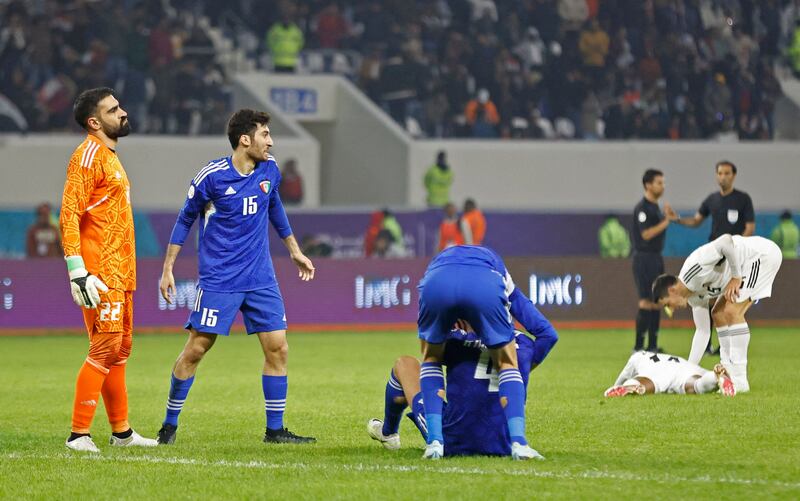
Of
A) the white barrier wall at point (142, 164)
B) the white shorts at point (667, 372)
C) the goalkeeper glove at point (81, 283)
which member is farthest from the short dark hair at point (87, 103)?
the white barrier wall at point (142, 164)

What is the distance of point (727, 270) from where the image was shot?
1226 centimetres

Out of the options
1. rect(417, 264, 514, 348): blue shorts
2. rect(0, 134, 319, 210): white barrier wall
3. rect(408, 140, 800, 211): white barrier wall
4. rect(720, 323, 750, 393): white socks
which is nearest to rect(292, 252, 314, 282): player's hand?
rect(417, 264, 514, 348): blue shorts

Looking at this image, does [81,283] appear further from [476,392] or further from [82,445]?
[476,392]

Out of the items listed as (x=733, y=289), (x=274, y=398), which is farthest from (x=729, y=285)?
(x=274, y=398)

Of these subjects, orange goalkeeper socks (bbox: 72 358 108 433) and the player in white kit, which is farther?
the player in white kit

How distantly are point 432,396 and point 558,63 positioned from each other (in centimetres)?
2450

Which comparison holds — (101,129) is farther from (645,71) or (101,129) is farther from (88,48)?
(645,71)

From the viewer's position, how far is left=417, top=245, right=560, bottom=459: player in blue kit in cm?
741

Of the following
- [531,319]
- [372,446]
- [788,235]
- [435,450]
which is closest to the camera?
[531,319]

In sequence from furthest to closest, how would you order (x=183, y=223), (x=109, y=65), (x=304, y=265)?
(x=109, y=65) < (x=304, y=265) < (x=183, y=223)

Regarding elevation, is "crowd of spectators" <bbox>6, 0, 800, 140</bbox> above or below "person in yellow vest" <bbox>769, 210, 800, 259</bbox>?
above

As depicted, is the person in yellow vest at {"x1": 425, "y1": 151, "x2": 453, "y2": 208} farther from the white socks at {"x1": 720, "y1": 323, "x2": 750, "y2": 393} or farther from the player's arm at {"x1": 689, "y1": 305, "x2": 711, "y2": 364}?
the white socks at {"x1": 720, "y1": 323, "x2": 750, "y2": 393}

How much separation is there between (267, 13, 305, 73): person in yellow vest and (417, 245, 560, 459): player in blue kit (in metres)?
22.4

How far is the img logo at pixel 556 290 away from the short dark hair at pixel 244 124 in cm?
1386
